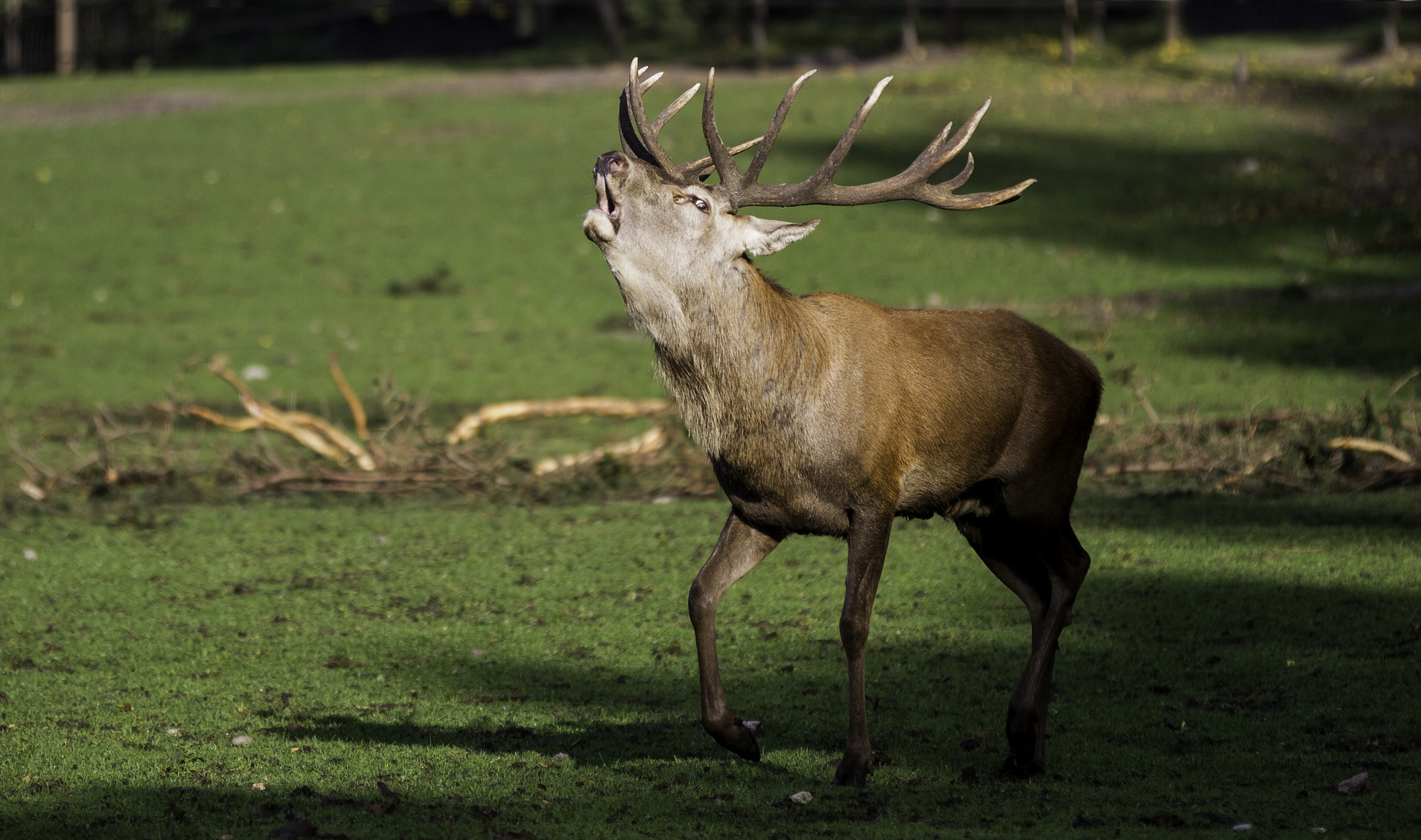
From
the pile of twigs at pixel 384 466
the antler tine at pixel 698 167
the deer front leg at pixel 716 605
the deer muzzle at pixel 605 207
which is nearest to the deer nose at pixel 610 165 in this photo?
the deer muzzle at pixel 605 207

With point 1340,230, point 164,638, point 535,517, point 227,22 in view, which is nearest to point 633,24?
point 227,22

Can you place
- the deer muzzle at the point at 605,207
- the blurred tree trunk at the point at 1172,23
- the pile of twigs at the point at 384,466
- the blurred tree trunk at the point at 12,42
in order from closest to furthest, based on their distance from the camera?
the deer muzzle at the point at 605,207
the pile of twigs at the point at 384,466
the blurred tree trunk at the point at 1172,23
the blurred tree trunk at the point at 12,42

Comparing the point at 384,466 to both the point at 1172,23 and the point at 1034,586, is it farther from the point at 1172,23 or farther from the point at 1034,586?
the point at 1172,23

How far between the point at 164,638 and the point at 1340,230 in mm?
14610

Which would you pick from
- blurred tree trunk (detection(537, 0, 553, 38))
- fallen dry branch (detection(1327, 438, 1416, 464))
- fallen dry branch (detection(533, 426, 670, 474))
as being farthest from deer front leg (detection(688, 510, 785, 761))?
blurred tree trunk (detection(537, 0, 553, 38))

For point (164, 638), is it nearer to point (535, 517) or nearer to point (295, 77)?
point (535, 517)

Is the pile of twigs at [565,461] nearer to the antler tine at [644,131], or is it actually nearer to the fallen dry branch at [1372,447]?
the fallen dry branch at [1372,447]

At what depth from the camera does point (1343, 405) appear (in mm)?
10242

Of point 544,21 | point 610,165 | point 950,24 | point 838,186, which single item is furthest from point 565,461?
point 544,21

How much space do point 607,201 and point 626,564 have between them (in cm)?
366

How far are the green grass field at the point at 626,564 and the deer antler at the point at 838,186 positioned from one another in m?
2.12

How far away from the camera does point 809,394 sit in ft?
18.0

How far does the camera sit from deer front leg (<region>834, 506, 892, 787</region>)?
5371 mm

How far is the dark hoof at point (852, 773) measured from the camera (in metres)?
5.33
